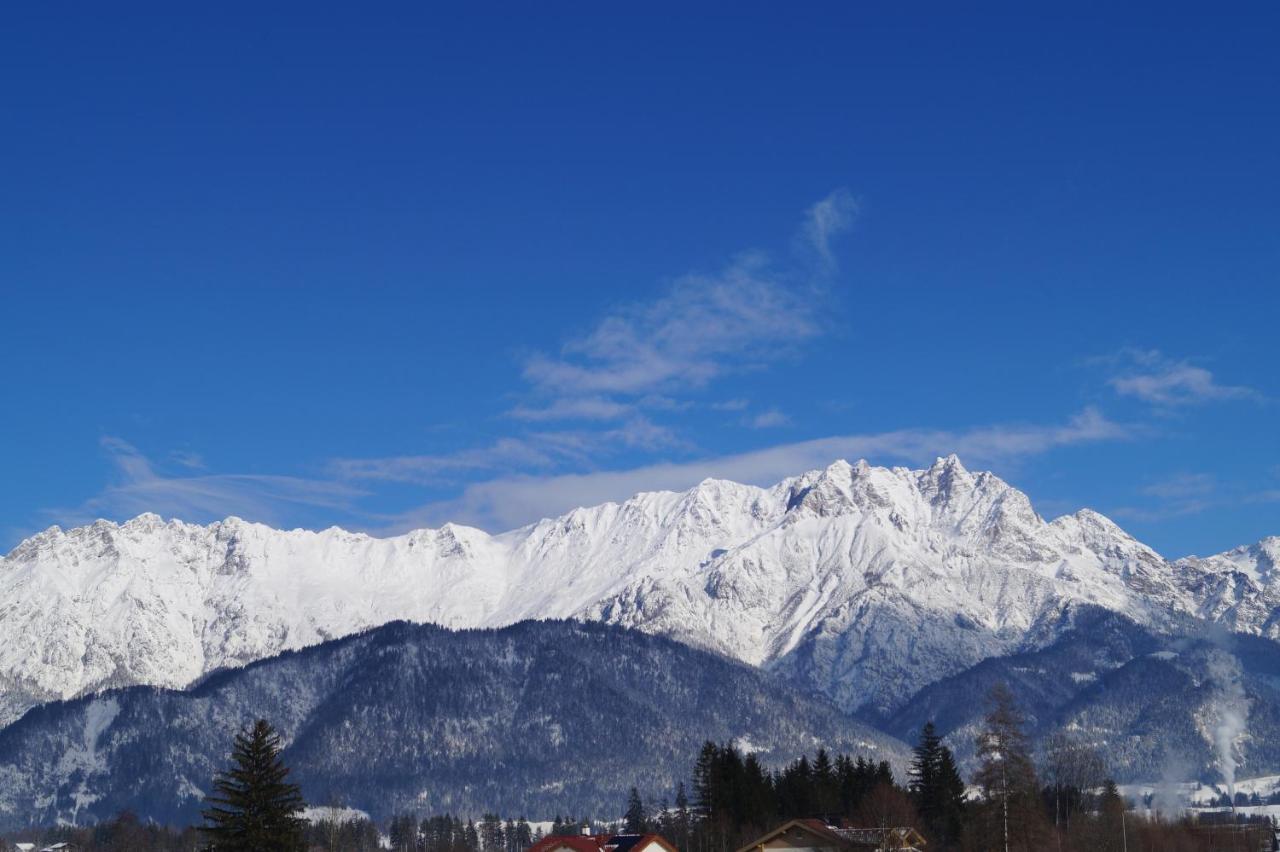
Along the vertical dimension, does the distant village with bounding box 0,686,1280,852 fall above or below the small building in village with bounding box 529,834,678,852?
above

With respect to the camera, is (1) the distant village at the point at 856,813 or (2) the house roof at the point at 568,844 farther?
(2) the house roof at the point at 568,844

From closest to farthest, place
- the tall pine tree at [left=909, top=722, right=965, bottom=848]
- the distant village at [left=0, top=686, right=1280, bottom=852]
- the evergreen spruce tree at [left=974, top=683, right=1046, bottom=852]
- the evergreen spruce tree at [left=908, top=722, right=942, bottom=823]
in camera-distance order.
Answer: the distant village at [left=0, top=686, right=1280, bottom=852] → the evergreen spruce tree at [left=974, top=683, right=1046, bottom=852] → the tall pine tree at [left=909, top=722, right=965, bottom=848] → the evergreen spruce tree at [left=908, top=722, right=942, bottom=823]

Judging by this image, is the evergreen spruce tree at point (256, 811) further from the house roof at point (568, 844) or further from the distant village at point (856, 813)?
the house roof at point (568, 844)

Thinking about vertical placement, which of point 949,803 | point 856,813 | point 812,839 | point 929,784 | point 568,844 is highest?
point 929,784

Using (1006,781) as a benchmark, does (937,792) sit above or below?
above

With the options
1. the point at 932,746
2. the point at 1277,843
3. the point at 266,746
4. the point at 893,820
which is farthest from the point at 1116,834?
the point at 266,746

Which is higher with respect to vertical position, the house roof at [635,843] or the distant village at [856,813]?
the distant village at [856,813]

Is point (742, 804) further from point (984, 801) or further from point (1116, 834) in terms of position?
point (984, 801)

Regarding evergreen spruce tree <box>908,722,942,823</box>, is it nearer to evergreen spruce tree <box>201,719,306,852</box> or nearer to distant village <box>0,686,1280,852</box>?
distant village <box>0,686,1280,852</box>

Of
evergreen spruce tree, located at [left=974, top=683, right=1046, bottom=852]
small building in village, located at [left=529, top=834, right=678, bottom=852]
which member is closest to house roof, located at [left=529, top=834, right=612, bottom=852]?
small building in village, located at [left=529, top=834, right=678, bottom=852]

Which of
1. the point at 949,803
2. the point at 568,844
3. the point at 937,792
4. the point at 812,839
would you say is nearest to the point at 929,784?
the point at 937,792

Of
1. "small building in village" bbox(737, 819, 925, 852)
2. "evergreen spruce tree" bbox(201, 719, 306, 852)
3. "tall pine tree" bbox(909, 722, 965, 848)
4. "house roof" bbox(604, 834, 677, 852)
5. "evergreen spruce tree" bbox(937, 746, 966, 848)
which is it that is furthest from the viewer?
"tall pine tree" bbox(909, 722, 965, 848)

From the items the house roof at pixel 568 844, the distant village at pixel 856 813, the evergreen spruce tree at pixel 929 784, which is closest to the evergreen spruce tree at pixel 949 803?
the distant village at pixel 856 813

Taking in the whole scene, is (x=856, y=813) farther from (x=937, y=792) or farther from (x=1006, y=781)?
(x=1006, y=781)
